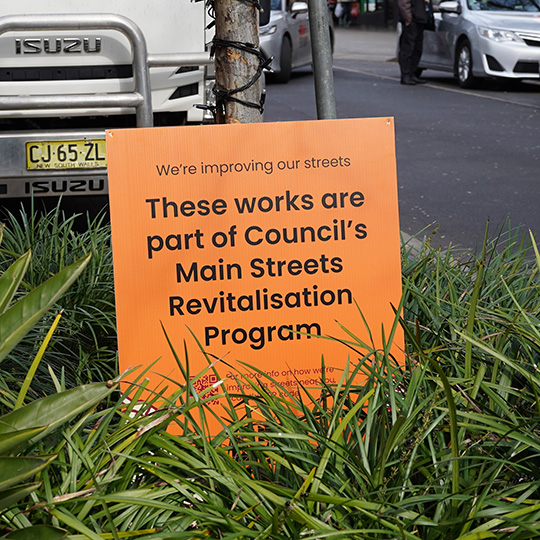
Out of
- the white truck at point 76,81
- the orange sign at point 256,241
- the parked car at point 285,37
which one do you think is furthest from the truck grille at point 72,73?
the parked car at point 285,37

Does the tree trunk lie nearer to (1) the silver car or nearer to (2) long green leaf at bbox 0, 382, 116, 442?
(2) long green leaf at bbox 0, 382, 116, 442

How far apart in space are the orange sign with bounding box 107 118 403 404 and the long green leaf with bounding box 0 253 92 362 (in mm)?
574

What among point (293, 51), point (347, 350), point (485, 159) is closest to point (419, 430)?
point (347, 350)

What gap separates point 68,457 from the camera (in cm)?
213

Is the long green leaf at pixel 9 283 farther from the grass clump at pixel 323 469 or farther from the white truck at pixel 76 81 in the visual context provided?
the white truck at pixel 76 81

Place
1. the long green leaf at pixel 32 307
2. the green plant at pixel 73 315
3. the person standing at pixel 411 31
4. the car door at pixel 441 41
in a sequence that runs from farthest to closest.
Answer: the person standing at pixel 411 31
the car door at pixel 441 41
the green plant at pixel 73 315
the long green leaf at pixel 32 307

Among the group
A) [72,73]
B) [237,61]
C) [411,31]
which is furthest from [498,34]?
[237,61]

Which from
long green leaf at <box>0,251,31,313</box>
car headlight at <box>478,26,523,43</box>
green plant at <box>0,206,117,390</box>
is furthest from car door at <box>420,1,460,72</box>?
long green leaf at <box>0,251,31,313</box>

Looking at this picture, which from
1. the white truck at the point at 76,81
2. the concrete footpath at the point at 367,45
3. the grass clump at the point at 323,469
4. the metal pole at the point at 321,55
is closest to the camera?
the grass clump at the point at 323,469

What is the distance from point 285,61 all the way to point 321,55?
12677 mm

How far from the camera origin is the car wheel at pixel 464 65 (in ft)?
47.8

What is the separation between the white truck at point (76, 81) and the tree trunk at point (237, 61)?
138 cm

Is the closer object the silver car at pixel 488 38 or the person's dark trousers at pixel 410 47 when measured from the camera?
the silver car at pixel 488 38

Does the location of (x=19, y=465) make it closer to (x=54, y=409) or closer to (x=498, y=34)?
(x=54, y=409)
